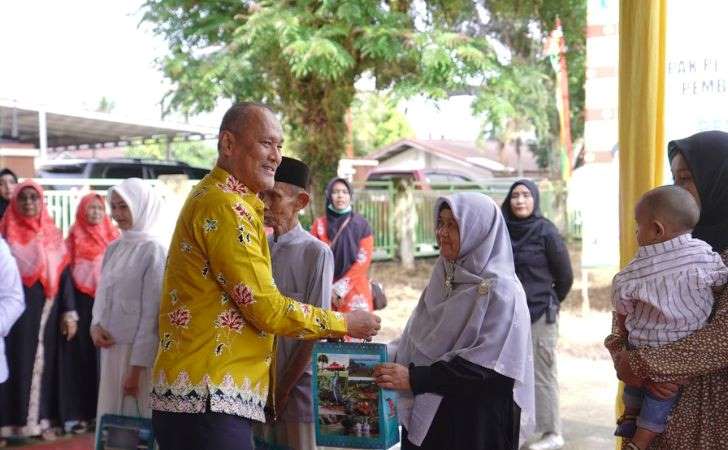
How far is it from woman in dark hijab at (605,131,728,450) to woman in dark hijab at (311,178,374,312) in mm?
3760

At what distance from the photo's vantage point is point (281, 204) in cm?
305

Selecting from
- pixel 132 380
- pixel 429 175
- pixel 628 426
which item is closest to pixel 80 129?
pixel 429 175

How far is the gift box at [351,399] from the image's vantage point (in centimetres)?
248

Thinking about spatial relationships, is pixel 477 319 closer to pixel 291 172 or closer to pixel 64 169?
pixel 291 172

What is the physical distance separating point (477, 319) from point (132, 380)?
200cm

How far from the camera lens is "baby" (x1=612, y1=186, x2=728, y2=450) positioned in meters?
2.15

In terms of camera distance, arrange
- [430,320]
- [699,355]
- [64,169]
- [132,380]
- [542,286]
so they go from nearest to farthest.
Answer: [699,355], [430,320], [132,380], [542,286], [64,169]

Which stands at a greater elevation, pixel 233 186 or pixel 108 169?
pixel 108 169

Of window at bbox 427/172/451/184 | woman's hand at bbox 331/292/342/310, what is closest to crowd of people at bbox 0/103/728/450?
woman's hand at bbox 331/292/342/310

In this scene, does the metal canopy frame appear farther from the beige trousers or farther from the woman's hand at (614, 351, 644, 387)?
the woman's hand at (614, 351, 644, 387)

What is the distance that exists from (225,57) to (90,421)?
5860mm

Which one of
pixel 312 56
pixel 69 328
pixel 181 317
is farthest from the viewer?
pixel 312 56

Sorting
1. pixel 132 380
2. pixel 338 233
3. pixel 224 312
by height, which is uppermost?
pixel 338 233

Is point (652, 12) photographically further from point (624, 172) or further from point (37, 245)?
point (37, 245)
